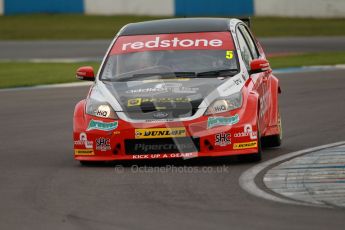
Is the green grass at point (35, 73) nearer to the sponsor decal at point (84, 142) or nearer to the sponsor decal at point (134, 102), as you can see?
the sponsor decal at point (84, 142)

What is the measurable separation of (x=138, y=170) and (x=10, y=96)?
933 centimetres

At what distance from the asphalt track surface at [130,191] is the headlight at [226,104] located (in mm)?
513

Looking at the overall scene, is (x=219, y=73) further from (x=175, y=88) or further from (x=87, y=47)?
(x=87, y=47)

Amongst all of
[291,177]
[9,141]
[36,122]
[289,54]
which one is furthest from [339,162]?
[289,54]

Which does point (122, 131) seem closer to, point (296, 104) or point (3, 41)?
point (296, 104)

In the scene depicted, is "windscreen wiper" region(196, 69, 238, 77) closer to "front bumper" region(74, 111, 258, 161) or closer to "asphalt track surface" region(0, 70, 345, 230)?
"front bumper" region(74, 111, 258, 161)

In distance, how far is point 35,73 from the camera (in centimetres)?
2441

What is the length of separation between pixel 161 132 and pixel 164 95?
0.47 metres

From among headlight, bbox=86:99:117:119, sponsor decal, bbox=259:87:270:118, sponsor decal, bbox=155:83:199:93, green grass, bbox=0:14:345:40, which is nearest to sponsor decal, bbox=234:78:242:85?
sponsor decal, bbox=259:87:270:118

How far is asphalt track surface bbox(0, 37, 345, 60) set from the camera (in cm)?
2939

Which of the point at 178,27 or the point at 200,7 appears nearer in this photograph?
the point at 178,27

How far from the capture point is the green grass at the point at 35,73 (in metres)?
22.2

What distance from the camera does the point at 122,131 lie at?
10.5m

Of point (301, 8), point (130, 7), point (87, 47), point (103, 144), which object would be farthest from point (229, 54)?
point (130, 7)
